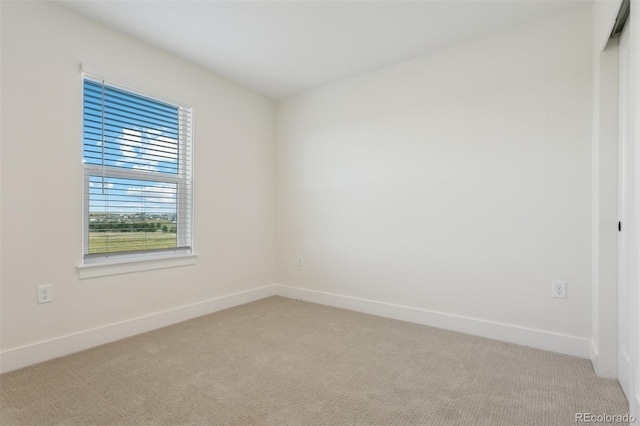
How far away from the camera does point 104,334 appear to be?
8.17 feet

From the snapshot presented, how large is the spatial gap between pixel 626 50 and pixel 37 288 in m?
3.85

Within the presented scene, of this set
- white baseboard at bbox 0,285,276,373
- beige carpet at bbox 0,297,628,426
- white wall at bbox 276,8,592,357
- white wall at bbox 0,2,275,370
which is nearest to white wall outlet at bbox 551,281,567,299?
white wall at bbox 276,8,592,357

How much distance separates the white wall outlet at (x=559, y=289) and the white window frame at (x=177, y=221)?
2.98 meters

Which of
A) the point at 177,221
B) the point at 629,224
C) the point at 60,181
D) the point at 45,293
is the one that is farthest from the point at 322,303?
the point at 629,224

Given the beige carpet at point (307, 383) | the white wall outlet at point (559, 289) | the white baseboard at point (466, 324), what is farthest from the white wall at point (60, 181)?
the white wall outlet at point (559, 289)

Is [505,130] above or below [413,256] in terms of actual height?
above

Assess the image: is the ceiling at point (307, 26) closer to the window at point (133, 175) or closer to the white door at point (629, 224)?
the window at point (133, 175)

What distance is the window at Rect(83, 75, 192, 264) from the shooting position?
249 cm

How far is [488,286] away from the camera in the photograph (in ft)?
8.68

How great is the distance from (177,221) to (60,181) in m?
0.98

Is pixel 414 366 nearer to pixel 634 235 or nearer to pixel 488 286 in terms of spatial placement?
pixel 488 286

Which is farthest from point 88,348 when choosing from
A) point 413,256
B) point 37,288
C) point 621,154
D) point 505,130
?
point 621,154

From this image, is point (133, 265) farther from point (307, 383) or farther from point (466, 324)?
point (466, 324)

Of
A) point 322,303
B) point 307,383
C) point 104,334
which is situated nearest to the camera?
point 307,383
